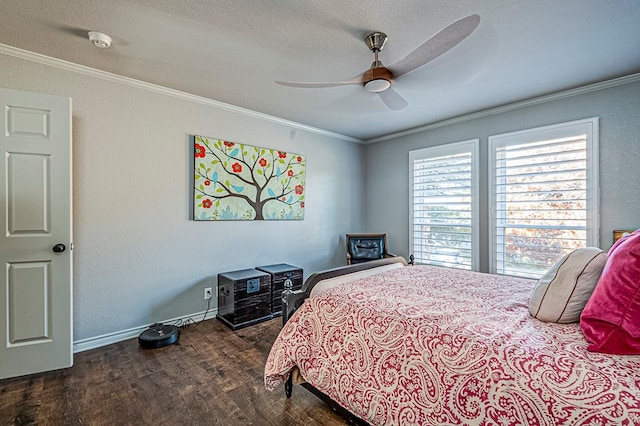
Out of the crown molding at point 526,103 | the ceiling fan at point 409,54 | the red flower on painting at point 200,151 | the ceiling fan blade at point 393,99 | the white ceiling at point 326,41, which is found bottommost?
the red flower on painting at point 200,151

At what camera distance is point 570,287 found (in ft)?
4.53

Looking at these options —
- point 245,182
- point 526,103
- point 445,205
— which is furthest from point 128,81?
point 526,103

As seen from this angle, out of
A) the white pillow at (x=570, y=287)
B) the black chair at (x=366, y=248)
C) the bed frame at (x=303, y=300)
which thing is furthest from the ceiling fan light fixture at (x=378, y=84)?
the black chair at (x=366, y=248)

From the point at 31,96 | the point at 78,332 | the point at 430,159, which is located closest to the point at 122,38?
the point at 31,96

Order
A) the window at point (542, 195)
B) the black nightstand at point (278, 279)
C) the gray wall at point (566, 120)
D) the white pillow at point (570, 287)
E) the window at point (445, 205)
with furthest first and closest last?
the window at point (445, 205) → the black nightstand at point (278, 279) → the window at point (542, 195) → the gray wall at point (566, 120) → the white pillow at point (570, 287)

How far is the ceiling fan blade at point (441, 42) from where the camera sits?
1.53 meters

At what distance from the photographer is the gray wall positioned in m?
2.71

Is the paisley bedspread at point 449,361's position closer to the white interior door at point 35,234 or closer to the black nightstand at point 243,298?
the black nightstand at point 243,298

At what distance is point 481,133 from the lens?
12.1 ft

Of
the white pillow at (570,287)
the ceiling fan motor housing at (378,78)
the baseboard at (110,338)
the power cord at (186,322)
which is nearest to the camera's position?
the white pillow at (570,287)

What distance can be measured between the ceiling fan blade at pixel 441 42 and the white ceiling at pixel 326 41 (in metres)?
0.28

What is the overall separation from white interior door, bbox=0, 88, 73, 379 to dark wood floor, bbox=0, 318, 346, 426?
9.6 inches

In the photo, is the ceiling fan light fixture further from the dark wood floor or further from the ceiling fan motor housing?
the dark wood floor

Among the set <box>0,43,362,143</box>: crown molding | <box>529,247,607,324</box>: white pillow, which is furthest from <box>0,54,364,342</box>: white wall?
<box>529,247,607,324</box>: white pillow
